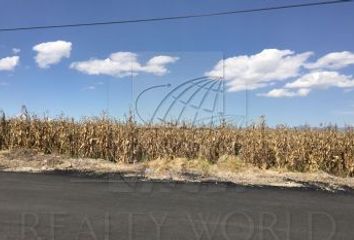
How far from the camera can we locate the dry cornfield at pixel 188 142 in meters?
20.0

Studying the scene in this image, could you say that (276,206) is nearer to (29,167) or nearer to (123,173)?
(123,173)

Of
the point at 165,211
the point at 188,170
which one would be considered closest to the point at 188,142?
the point at 188,170

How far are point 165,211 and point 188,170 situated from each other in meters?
8.00

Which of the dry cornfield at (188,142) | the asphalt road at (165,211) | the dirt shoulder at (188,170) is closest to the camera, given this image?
the asphalt road at (165,211)

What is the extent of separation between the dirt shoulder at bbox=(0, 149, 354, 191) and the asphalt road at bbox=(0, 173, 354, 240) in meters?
1.52

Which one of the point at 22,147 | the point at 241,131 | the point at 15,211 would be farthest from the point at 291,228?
the point at 22,147

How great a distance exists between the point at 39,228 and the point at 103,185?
18.1 ft

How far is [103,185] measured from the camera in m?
14.1

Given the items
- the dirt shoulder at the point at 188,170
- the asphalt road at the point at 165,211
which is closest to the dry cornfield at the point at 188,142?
the dirt shoulder at the point at 188,170

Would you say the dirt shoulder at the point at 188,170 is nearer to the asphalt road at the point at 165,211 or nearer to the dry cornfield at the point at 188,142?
the dry cornfield at the point at 188,142

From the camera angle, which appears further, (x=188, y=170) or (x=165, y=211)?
(x=188, y=170)

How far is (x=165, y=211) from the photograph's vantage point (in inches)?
410

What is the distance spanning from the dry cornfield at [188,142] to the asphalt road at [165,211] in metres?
6.16

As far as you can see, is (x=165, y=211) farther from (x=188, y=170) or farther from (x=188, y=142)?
(x=188, y=142)
